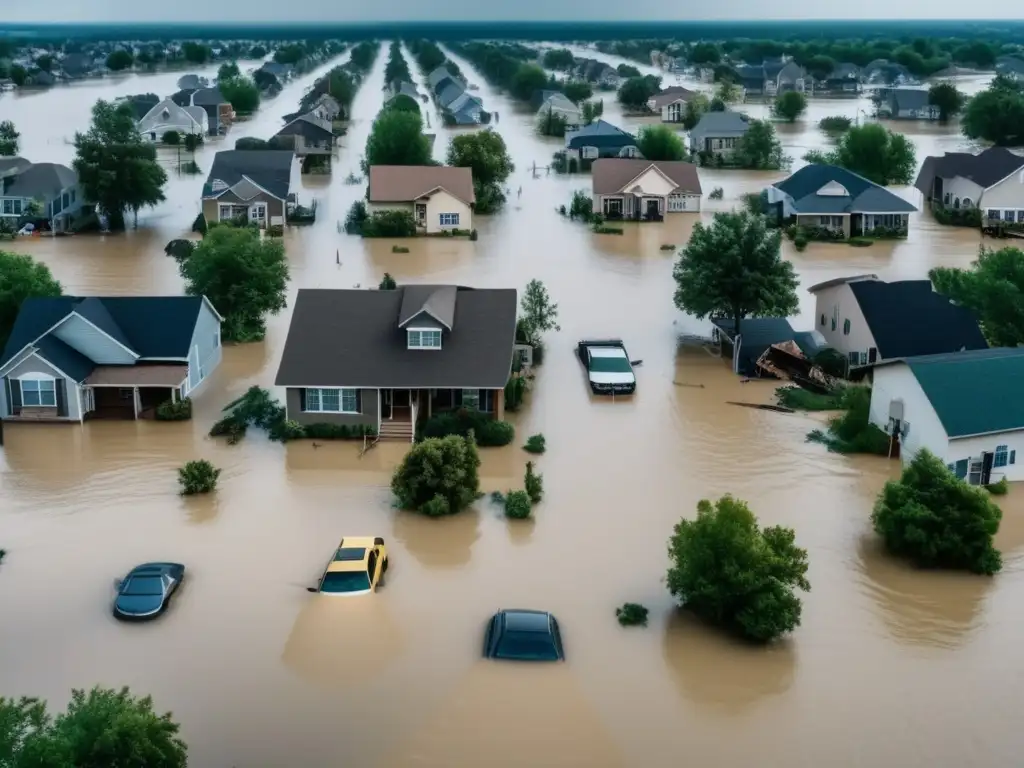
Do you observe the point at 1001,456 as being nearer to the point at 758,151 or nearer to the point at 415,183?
the point at 415,183

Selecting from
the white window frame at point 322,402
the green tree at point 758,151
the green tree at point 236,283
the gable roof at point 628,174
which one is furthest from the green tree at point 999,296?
the green tree at point 758,151

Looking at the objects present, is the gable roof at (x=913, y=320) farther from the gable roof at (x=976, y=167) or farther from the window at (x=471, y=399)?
the gable roof at (x=976, y=167)

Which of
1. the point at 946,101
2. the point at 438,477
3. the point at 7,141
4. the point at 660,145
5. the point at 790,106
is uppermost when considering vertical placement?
the point at 946,101

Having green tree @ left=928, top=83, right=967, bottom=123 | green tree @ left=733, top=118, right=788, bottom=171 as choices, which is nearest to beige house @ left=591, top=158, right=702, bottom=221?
green tree @ left=733, top=118, right=788, bottom=171

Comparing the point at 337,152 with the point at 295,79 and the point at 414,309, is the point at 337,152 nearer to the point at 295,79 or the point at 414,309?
the point at 414,309

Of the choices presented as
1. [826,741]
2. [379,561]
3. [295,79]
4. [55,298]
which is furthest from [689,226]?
[295,79]

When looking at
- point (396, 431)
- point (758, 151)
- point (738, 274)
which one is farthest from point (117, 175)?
point (758, 151)
